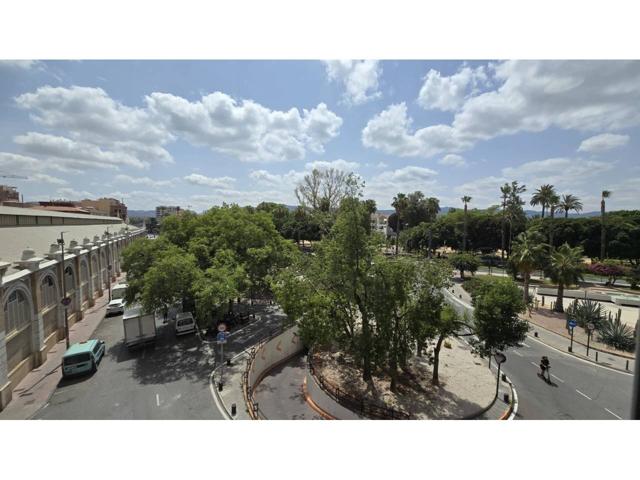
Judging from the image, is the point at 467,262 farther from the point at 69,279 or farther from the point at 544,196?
the point at 69,279

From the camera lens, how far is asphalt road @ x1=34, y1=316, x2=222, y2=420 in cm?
1330

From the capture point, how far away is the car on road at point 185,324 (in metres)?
21.4

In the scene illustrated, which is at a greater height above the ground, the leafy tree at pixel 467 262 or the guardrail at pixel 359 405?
the leafy tree at pixel 467 262

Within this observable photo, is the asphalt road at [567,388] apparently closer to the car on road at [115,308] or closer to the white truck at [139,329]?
the white truck at [139,329]

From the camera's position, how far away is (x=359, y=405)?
14328 millimetres

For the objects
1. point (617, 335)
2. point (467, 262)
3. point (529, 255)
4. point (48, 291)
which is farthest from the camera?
point (467, 262)

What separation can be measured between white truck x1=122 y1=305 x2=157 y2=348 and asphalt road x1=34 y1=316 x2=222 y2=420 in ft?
2.66

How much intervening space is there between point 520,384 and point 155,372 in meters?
21.1

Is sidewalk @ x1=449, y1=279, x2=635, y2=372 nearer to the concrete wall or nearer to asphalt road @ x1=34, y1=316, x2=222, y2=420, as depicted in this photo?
the concrete wall

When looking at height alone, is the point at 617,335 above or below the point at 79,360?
below

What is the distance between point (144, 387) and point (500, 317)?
764 inches

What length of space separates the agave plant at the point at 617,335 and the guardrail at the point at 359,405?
19.5 metres

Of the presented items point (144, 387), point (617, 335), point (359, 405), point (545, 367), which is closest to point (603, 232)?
point (617, 335)

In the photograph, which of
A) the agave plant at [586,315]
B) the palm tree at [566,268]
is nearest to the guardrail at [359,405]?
the agave plant at [586,315]
